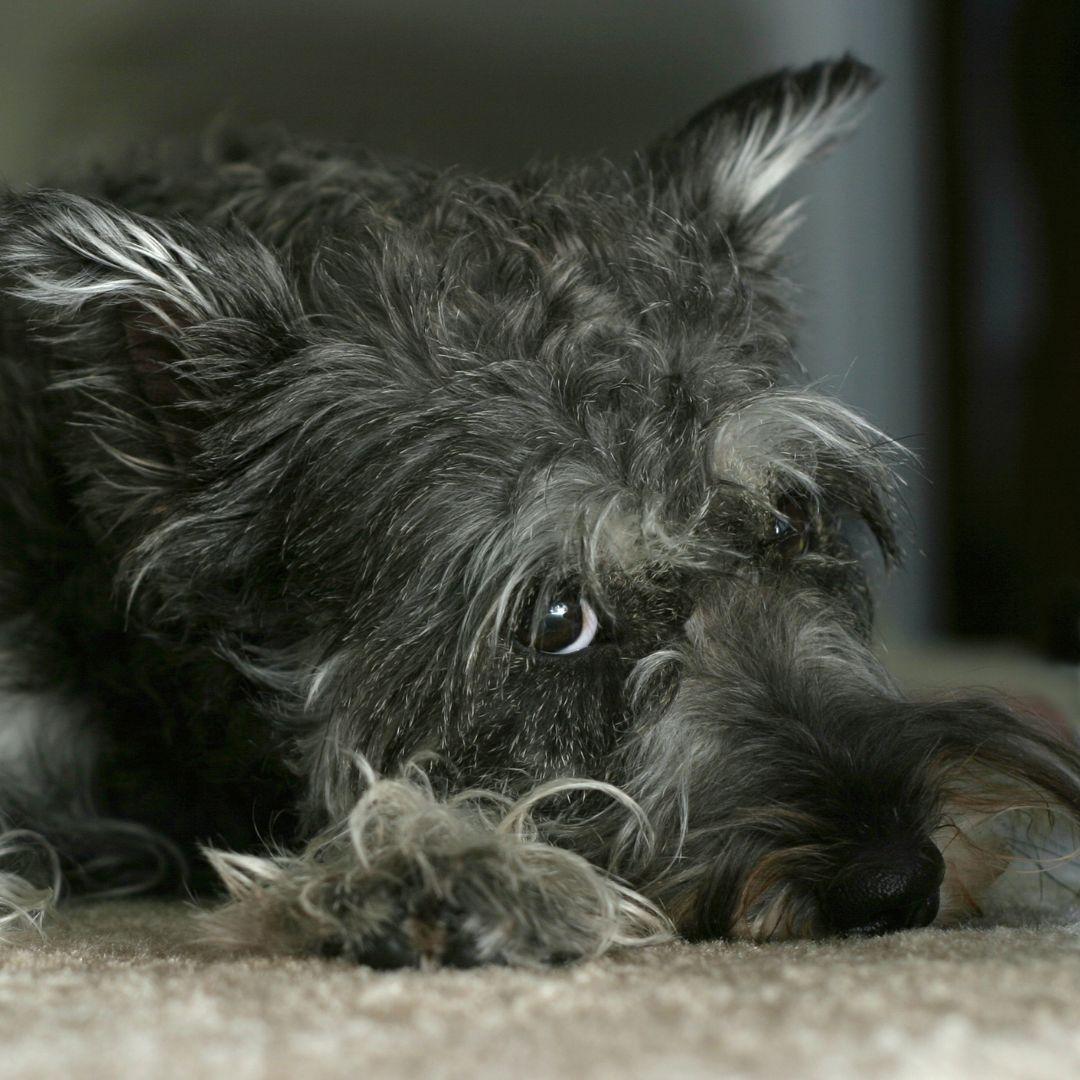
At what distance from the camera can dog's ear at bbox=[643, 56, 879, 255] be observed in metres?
2.35

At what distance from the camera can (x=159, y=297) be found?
1.90 metres

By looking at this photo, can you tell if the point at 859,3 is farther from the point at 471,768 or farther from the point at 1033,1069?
the point at 1033,1069

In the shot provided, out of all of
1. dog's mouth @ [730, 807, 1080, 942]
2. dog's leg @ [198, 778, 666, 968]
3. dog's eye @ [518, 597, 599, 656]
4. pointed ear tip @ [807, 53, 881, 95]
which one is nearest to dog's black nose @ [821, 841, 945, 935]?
dog's mouth @ [730, 807, 1080, 942]

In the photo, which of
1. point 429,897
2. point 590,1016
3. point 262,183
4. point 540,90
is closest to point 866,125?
point 540,90

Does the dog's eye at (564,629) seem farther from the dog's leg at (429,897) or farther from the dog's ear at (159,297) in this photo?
the dog's ear at (159,297)

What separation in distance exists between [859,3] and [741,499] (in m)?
4.25

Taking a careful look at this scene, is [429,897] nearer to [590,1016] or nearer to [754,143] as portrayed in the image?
[590,1016]

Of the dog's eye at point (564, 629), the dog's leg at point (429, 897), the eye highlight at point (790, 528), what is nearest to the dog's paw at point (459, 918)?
the dog's leg at point (429, 897)

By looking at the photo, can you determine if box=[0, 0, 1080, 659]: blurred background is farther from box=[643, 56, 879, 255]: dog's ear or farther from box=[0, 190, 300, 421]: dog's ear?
box=[0, 190, 300, 421]: dog's ear

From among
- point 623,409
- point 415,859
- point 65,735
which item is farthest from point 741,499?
point 65,735

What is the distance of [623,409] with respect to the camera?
Answer: 71.2 inches

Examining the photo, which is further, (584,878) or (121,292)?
(121,292)

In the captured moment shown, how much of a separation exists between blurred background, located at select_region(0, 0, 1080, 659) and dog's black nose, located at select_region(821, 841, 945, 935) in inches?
116

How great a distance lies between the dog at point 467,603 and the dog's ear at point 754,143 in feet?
0.61
